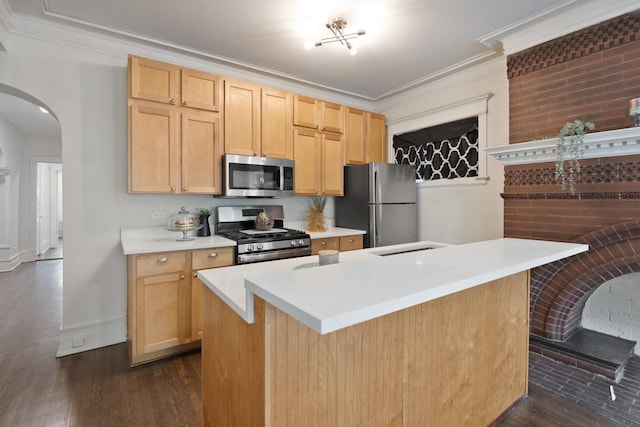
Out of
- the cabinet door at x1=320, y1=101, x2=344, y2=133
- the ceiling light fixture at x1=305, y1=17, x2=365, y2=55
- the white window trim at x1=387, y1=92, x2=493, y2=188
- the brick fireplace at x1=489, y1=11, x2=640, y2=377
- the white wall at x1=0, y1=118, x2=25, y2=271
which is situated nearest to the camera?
the brick fireplace at x1=489, y1=11, x2=640, y2=377

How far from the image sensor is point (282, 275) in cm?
107

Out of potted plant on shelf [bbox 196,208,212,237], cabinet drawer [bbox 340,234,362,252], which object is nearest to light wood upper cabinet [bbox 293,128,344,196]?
cabinet drawer [bbox 340,234,362,252]

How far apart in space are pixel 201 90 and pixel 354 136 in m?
1.94

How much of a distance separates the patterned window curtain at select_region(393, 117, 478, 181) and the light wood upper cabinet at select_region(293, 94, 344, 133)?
959 mm

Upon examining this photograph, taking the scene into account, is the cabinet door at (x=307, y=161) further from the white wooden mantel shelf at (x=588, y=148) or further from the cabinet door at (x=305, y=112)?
the white wooden mantel shelf at (x=588, y=148)

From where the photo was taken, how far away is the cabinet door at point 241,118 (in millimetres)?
3066

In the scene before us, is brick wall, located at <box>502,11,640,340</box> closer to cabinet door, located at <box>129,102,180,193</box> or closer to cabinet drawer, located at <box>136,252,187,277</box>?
cabinet drawer, located at <box>136,252,187,277</box>

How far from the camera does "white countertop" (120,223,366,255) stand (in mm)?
2410

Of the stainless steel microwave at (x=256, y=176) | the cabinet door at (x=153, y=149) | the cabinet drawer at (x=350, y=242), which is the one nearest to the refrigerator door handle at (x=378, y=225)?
the cabinet drawer at (x=350, y=242)

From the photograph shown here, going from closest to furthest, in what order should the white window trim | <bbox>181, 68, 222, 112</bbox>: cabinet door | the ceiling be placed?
the ceiling < <bbox>181, 68, 222, 112</bbox>: cabinet door < the white window trim

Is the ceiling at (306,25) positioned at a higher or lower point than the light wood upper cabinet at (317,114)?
higher

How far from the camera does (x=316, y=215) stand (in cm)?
388

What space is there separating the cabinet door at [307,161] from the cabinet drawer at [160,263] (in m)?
1.52

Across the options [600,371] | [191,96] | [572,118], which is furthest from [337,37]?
[600,371]
